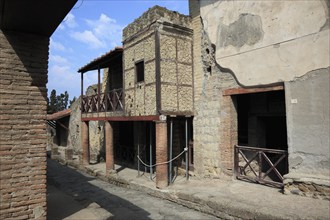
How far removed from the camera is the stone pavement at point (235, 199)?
6332 millimetres

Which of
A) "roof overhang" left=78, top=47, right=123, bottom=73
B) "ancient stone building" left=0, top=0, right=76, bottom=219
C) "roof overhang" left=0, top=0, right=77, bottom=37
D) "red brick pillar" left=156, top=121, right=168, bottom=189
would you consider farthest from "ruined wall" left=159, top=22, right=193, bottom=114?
"roof overhang" left=0, top=0, right=77, bottom=37

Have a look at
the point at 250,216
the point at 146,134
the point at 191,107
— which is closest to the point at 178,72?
the point at 191,107

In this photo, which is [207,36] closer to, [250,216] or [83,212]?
[250,216]

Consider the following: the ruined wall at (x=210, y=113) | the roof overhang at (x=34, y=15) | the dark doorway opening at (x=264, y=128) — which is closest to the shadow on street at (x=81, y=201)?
the ruined wall at (x=210, y=113)

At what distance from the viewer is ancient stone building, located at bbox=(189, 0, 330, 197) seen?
24.0 feet

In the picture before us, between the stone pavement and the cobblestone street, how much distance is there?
266 mm

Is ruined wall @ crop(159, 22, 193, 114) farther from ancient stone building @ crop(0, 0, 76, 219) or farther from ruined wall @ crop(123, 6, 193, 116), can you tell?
ancient stone building @ crop(0, 0, 76, 219)

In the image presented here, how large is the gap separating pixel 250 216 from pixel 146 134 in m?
8.41

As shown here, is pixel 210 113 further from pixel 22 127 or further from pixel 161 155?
pixel 22 127

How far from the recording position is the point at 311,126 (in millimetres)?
7453

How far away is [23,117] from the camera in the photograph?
4961 mm

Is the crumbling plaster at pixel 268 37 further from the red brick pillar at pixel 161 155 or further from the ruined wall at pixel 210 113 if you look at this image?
the red brick pillar at pixel 161 155

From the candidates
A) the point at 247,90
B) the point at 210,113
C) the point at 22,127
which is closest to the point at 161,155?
the point at 210,113

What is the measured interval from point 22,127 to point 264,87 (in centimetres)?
644
